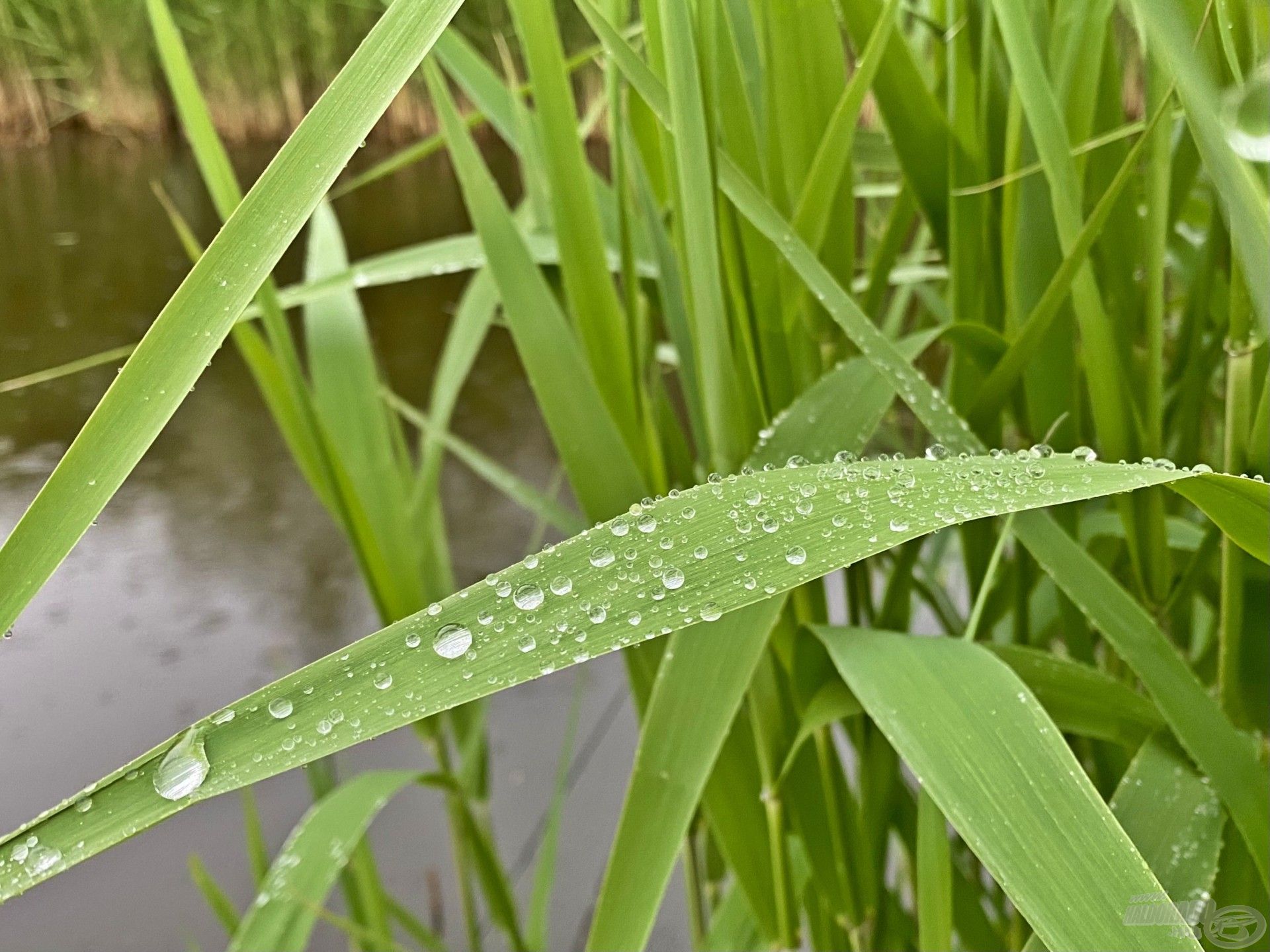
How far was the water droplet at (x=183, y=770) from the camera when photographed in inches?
5.8

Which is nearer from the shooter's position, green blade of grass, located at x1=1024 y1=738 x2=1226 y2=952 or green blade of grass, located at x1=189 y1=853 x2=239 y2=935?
green blade of grass, located at x1=1024 y1=738 x2=1226 y2=952

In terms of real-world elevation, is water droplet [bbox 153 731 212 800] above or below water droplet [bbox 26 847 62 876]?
above

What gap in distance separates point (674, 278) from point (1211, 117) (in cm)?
18

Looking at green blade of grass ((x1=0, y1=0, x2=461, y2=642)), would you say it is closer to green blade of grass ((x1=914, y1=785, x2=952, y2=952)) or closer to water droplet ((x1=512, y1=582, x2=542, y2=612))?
water droplet ((x1=512, y1=582, x2=542, y2=612))

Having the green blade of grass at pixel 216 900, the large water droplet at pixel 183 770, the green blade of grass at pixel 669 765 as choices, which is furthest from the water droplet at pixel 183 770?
the green blade of grass at pixel 216 900

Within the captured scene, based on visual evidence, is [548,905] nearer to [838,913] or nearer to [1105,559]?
[838,913]

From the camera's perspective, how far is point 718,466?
0.28 meters

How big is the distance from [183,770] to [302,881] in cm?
24

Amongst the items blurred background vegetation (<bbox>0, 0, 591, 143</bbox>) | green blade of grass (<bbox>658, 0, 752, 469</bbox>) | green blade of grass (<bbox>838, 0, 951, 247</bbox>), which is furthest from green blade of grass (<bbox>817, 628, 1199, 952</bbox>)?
blurred background vegetation (<bbox>0, 0, 591, 143</bbox>)

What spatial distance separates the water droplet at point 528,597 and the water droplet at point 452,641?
0.04ft

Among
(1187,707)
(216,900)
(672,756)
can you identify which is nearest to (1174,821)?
(1187,707)

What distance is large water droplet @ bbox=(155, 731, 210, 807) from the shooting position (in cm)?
15

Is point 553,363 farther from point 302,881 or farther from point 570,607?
point 302,881

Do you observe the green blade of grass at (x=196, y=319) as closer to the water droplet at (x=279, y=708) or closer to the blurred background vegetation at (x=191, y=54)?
the water droplet at (x=279, y=708)
